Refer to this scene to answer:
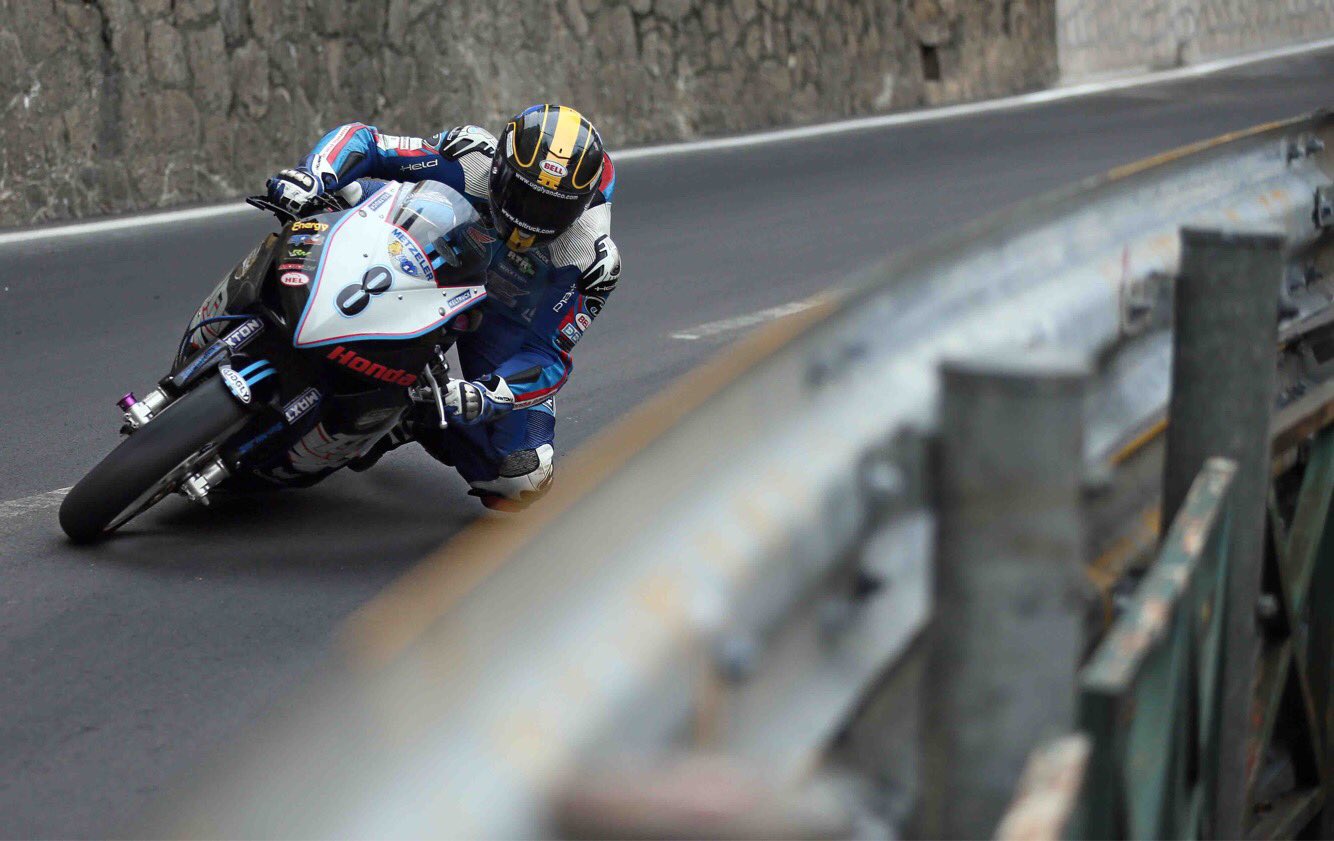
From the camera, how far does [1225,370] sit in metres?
2.25

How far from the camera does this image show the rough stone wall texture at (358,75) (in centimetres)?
1097

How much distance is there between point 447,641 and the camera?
106 centimetres

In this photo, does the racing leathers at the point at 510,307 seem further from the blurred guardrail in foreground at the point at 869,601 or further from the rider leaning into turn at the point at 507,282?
the blurred guardrail in foreground at the point at 869,601

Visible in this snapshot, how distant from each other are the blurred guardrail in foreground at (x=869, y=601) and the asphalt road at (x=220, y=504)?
7.22 feet

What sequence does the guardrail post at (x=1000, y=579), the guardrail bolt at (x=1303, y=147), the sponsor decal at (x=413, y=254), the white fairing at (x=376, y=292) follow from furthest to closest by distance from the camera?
the sponsor decal at (x=413, y=254) < the white fairing at (x=376, y=292) < the guardrail bolt at (x=1303, y=147) < the guardrail post at (x=1000, y=579)

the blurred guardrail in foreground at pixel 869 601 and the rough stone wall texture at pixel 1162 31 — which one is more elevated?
the blurred guardrail in foreground at pixel 869 601

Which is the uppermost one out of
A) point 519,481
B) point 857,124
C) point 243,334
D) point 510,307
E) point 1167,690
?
point 1167,690

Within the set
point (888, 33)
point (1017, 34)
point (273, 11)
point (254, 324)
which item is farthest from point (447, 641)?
point (1017, 34)

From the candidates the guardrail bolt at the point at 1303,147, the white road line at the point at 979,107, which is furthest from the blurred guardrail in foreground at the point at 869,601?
the white road line at the point at 979,107

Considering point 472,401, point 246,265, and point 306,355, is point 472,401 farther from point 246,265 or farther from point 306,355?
point 246,265

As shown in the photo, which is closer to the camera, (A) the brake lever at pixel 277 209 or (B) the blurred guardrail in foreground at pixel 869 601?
(B) the blurred guardrail in foreground at pixel 869 601

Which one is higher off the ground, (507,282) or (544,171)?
(544,171)

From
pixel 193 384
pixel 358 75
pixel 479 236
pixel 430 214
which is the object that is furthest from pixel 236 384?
pixel 358 75

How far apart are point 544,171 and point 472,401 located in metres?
0.68
